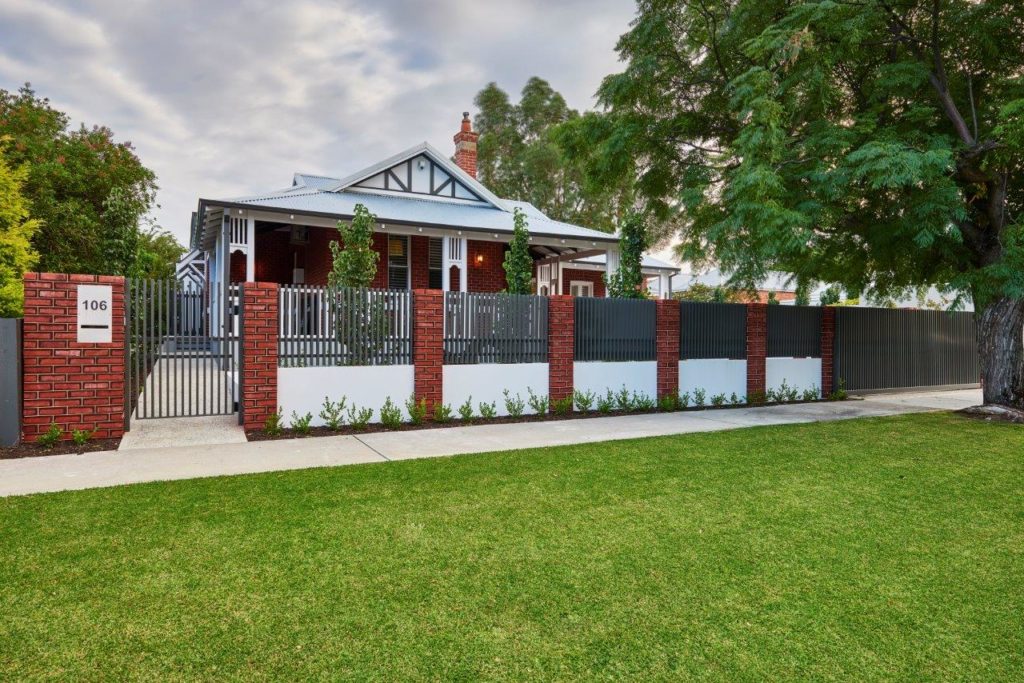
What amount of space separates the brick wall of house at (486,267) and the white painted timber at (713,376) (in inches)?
322

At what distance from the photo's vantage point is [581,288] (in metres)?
23.0

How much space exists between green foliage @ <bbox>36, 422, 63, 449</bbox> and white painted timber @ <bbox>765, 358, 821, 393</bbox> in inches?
463

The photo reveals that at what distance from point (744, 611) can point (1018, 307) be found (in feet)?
35.6

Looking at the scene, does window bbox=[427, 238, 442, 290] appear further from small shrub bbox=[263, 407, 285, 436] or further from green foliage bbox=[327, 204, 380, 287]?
small shrub bbox=[263, 407, 285, 436]

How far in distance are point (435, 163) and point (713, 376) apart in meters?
10.9

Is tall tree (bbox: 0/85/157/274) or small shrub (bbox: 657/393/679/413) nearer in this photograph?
small shrub (bbox: 657/393/679/413)

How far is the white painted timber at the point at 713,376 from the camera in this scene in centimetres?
1169

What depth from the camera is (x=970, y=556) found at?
3.88m

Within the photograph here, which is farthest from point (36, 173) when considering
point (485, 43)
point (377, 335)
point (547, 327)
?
point (547, 327)

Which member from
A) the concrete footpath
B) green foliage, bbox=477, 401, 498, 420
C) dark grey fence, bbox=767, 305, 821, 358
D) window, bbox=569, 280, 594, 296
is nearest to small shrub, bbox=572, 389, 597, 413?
the concrete footpath

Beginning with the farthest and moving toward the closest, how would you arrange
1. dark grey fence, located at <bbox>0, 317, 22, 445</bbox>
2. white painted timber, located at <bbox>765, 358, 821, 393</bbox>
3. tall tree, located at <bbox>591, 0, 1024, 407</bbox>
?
white painted timber, located at <bbox>765, 358, 821, 393</bbox>
tall tree, located at <bbox>591, 0, 1024, 407</bbox>
dark grey fence, located at <bbox>0, 317, 22, 445</bbox>

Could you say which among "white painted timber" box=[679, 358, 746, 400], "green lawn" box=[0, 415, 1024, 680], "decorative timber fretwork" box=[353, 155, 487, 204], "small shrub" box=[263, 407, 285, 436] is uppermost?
"decorative timber fretwork" box=[353, 155, 487, 204]

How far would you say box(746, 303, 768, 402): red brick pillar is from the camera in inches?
486

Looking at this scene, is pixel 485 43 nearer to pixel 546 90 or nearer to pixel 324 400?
pixel 324 400
